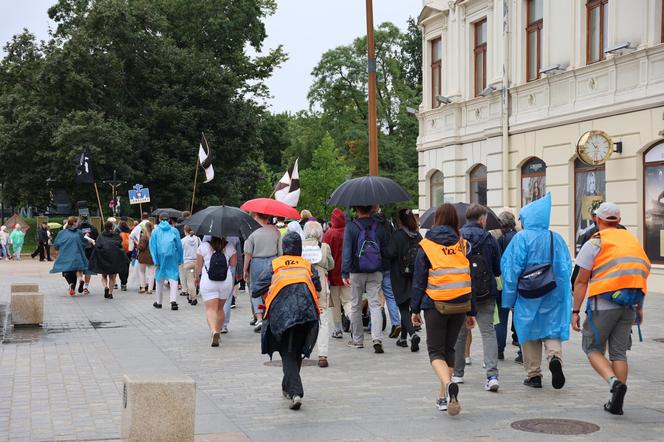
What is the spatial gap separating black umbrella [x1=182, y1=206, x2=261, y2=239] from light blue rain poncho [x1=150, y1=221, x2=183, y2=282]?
370 cm

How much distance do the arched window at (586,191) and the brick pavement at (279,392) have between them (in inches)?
292

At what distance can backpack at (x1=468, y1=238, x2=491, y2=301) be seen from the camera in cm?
856

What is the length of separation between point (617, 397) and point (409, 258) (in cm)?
424

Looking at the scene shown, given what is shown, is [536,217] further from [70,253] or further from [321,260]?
[70,253]

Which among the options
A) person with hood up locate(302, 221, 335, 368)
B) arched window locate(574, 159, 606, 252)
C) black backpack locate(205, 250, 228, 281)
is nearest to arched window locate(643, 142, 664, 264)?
arched window locate(574, 159, 606, 252)

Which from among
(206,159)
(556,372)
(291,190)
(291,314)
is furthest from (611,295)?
(206,159)

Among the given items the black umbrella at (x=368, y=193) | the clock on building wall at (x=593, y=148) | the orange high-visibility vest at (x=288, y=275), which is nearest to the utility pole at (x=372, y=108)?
the black umbrella at (x=368, y=193)

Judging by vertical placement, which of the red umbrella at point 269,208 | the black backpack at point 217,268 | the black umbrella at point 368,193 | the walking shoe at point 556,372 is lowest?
the walking shoe at point 556,372

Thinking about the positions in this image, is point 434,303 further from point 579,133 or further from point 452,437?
point 579,133

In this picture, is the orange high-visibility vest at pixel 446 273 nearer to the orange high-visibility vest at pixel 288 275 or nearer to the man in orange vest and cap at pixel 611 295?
→ the man in orange vest and cap at pixel 611 295

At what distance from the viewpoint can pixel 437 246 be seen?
303 inches

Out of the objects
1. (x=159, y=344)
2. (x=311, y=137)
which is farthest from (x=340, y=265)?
(x=311, y=137)

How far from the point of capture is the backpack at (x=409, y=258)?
11109 millimetres

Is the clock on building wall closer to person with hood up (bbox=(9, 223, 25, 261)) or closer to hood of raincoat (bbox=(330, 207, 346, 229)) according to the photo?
hood of raincoat (bbox=(330, 207, 346, 229))
